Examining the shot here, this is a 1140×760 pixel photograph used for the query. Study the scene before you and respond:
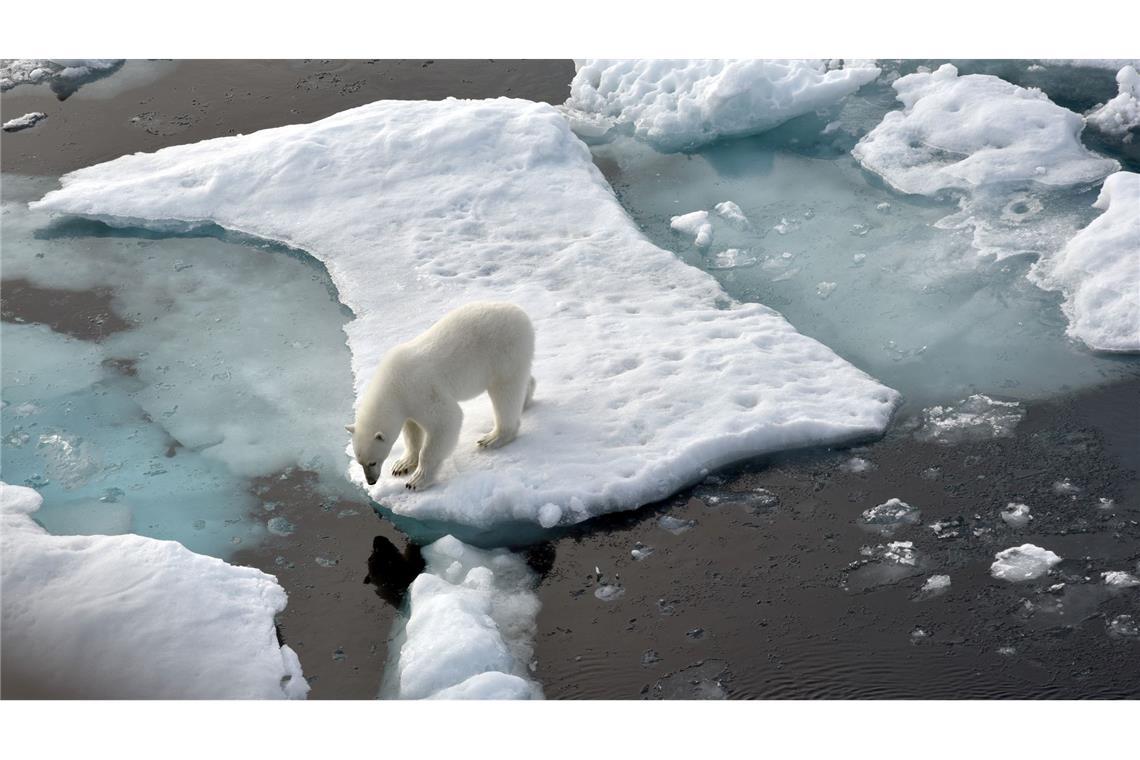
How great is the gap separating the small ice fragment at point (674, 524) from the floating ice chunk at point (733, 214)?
4234mm

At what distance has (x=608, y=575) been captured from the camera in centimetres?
665

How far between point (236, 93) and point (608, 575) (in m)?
9.20

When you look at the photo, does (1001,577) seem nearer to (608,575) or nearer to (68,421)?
(608,575)

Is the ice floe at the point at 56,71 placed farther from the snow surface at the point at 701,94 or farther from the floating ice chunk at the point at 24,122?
the snow surface at the point at 701,94

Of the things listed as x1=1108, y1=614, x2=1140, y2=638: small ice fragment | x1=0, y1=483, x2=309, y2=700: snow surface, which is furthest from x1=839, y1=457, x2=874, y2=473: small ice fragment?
x1=0, y1=483, x2=309, y2=700: snow surface

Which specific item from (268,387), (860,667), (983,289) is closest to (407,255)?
(268,387)

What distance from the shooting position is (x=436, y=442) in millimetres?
7133

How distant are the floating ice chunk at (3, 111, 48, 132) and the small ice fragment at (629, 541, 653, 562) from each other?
31.9ft

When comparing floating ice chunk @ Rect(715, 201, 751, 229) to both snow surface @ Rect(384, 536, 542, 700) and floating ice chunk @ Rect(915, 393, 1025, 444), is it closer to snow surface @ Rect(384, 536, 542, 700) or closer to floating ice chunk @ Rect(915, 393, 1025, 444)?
floating ice chunk @ Rect(915, 393, 1025, 444)

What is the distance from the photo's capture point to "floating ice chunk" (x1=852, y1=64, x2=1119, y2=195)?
35.6ft

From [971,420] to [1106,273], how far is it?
94.7 inches

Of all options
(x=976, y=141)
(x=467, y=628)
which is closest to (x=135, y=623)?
(x=467, y=628)

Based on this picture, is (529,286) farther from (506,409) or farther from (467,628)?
(467,628)

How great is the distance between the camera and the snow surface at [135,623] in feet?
19.0
